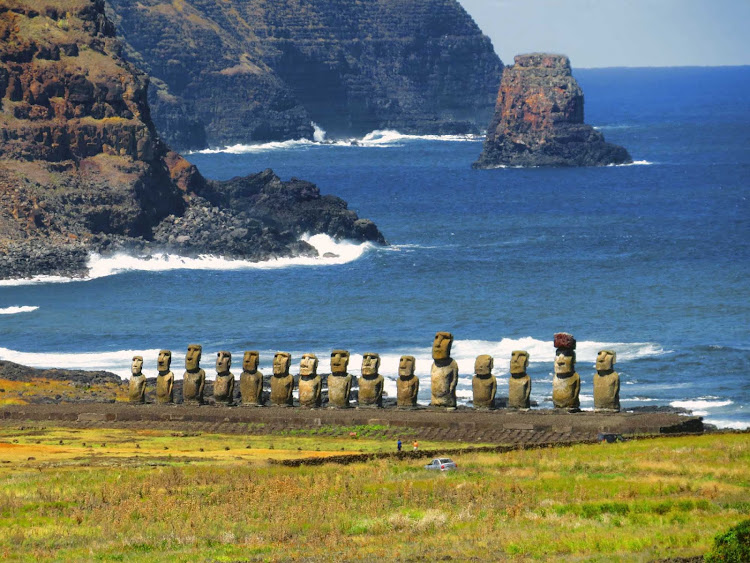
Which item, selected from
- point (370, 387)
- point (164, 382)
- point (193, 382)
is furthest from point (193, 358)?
point (370, 387)

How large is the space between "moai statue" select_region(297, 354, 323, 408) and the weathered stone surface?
24.9 ft

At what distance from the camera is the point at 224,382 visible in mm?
55188

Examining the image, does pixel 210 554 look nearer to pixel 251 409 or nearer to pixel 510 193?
pixel 251 409

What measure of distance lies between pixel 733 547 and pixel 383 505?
10.4 m

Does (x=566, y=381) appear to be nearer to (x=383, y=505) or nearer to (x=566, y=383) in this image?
(x=566, y=383)

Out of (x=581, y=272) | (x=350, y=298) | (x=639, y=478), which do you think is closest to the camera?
(x=639, y=478)

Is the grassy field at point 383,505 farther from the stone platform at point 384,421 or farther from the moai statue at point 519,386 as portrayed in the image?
the moai statue at point 519,386

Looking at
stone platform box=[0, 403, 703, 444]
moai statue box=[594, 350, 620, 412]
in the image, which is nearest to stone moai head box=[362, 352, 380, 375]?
stone platform box=[0, 403, 703, 444]

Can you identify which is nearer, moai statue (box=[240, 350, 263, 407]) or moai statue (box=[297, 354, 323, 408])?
moai statue (box=[297, 354, 323, 408])

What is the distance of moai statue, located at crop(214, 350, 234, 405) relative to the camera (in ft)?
181

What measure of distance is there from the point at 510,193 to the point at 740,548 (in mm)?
158430

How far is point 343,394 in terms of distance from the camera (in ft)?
176

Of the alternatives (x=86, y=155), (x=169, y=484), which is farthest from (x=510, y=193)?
(x=169, y=484)

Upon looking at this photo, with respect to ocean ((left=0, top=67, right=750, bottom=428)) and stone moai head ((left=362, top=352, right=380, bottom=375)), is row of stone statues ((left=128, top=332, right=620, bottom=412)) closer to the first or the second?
stone moai head ((left=362, top=352, right=380, bottom=375))
